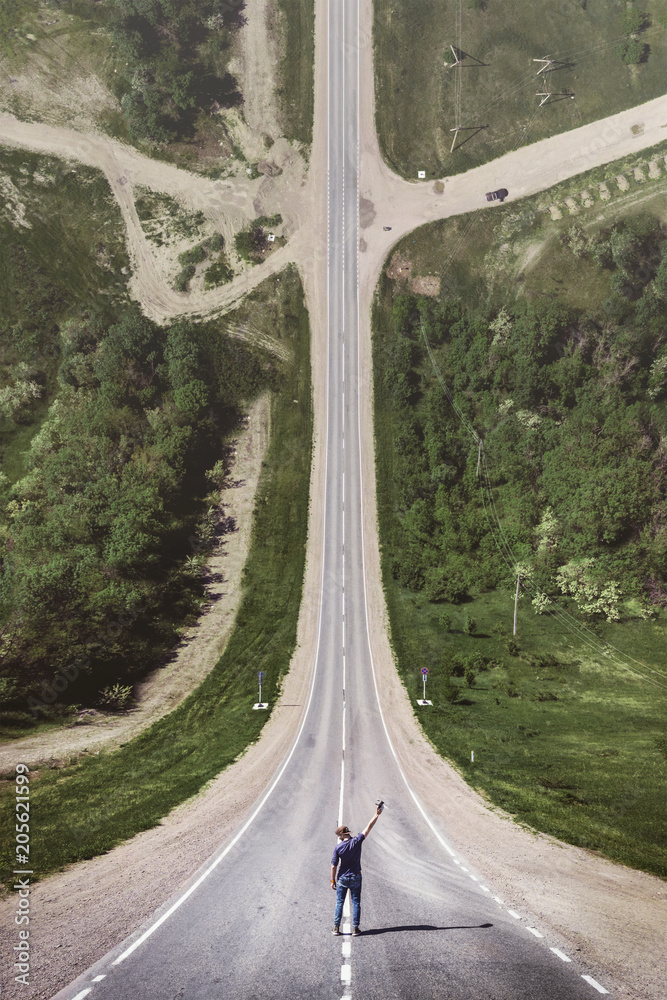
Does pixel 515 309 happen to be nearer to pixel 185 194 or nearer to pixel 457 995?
pixel 185 194

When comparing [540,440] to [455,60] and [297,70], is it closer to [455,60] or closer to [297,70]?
[455,60]

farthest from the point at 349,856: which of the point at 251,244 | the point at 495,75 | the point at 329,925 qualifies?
the point at 495,75

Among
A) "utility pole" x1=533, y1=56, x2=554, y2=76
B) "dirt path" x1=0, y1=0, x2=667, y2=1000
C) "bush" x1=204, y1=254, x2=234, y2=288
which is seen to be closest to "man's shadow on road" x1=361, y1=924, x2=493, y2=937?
"dirt path" x1=0, y1=0, x2=667, y2=1000

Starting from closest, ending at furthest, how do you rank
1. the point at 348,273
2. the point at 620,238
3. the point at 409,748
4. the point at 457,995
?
the point at 457,995
the point at 409,748
the point at 620,238
the point at 348,273

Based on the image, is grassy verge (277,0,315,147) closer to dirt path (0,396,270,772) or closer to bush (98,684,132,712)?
dirt path (0,396,270,772)

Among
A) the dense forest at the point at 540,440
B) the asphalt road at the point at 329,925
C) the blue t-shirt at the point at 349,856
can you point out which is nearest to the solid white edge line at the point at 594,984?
the asphalt road at the point at 329,925

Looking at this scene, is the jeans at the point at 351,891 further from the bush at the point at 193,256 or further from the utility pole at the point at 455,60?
Result: the utility pole at the point at 455,60

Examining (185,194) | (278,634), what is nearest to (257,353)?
(185,194)
